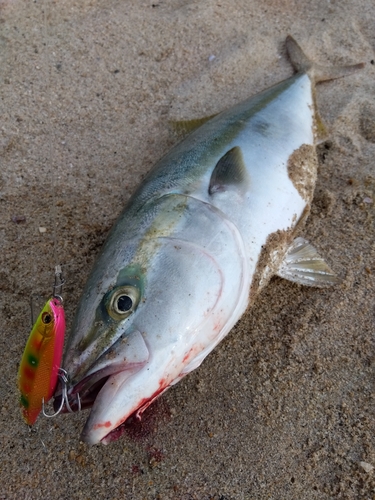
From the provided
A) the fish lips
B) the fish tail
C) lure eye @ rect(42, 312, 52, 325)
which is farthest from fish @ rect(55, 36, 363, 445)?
the fish tail

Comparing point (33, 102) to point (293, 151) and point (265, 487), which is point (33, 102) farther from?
point (265, 487)

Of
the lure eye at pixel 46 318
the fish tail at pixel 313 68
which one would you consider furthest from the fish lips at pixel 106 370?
the fish tail at pixel 313 68

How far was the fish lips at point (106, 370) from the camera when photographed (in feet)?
5.58

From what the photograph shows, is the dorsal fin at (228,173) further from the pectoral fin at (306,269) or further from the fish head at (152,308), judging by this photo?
the pectoral fin at (306,269)

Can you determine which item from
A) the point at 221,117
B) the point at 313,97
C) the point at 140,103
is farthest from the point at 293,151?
the point at 140,103

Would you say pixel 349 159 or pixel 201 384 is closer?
pixel 201 384

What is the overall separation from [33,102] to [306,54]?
2.47 metres

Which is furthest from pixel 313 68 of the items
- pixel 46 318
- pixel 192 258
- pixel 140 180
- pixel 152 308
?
pixel 46 318

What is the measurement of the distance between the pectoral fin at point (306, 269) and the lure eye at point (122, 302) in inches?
38.6

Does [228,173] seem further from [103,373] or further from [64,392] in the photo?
[64,392]

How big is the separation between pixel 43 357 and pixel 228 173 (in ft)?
4.50

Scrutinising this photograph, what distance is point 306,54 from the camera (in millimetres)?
4062

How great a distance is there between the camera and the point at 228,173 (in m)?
2.44

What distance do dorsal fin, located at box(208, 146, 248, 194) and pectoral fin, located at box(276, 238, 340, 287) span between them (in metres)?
0.52
